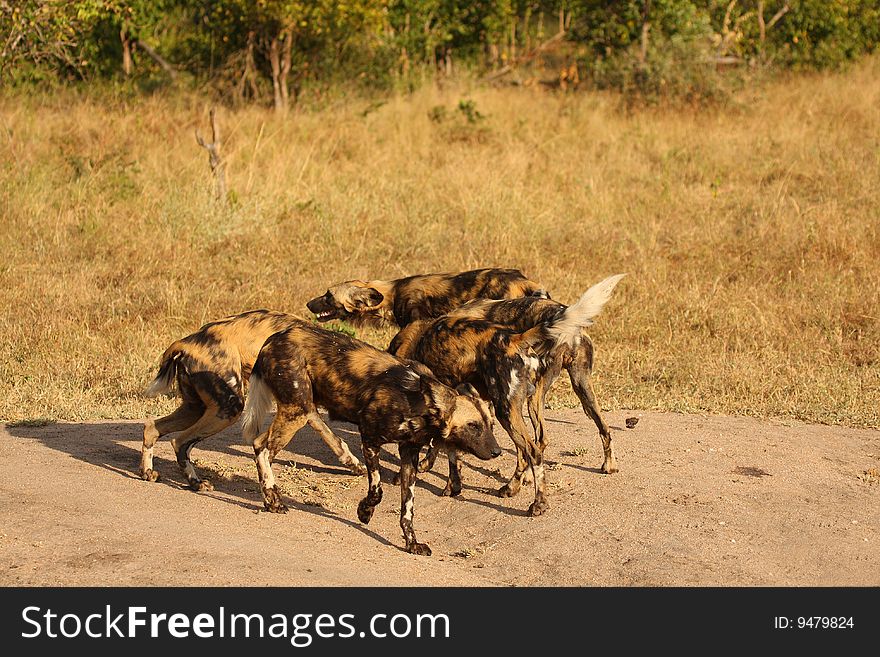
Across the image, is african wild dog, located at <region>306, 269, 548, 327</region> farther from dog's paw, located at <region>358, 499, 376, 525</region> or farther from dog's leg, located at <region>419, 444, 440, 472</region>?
dog's paw, located at <region>358, 499, 376, 525</region>

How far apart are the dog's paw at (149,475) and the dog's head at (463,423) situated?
176 cm

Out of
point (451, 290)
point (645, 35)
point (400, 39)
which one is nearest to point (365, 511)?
point (451, 290)

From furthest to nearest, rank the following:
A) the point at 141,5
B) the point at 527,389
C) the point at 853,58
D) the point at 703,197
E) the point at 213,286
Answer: the point at 853,58
the point at 141,5
the point at 703,197
the point at 213,286
the point at 527,389

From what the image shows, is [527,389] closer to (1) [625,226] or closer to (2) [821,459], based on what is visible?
(2) [821,459]

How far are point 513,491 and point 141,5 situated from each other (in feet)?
42.6

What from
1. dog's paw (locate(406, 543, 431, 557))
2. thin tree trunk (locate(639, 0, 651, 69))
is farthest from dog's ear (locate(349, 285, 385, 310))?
thin tree trunk (locate(639, 0, 651, 69))

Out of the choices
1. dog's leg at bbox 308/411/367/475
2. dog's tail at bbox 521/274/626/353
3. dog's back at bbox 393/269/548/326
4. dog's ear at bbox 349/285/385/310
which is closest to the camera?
dog's tail at bbox 521/274/626/353

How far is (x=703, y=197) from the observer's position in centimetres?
1373

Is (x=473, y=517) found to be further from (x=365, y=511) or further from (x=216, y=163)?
(x=216, y=163)

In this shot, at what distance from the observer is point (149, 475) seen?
6734mm

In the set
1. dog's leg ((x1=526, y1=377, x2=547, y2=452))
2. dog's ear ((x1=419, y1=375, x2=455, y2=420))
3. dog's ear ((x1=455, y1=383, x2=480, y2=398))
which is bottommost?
dog's leg ((x1=526, y1=377, x2=547, y2=452))

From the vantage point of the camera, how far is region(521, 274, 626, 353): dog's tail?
20.4 feet

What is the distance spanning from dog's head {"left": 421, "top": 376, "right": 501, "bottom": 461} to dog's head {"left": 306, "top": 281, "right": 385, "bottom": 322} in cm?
256
